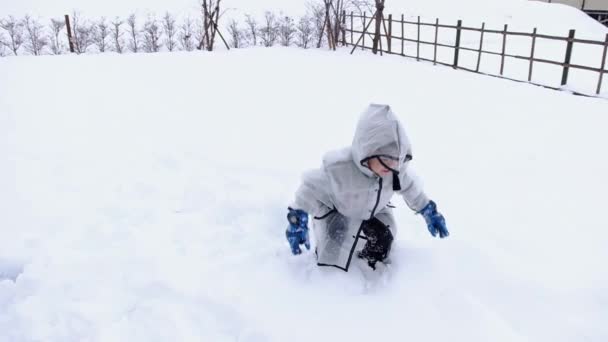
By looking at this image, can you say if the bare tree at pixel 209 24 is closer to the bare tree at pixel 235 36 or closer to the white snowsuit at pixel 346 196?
the bare tree at pixel 235 36

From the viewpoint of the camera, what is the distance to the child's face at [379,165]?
6.58ft

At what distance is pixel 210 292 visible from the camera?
216 centimetres

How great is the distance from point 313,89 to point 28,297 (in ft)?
16.9

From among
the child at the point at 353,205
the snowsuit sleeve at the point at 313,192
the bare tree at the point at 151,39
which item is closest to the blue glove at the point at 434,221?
the child at the point at 353,205

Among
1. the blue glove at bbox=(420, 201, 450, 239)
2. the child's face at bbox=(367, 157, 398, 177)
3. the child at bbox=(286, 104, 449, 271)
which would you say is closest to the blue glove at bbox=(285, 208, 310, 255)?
the child at bbox=(286, 104, 449, 271)

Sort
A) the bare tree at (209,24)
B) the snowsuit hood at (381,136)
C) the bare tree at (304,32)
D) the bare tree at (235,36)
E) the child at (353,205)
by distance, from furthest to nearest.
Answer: the bare tree at (235,36)
the bare tree at (304,32)
the bare tree at (209,24)
the child at (353,205)
the snowsuit hood at (381,136)

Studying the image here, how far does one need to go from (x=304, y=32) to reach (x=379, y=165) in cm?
1389

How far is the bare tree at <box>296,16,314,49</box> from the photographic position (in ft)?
50.0

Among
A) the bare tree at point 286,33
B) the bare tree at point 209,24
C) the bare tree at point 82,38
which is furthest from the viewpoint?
the bare tree at point 286,33

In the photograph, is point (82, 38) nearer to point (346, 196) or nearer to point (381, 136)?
point (346, 196)

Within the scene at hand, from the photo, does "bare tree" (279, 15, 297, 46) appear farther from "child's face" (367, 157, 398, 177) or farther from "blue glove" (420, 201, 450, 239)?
"child's face" (367, 157, 398, 177)

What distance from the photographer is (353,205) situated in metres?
2.25

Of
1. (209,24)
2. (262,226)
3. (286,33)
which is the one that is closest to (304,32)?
(286,33)

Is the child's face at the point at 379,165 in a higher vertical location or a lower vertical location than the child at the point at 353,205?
higher
